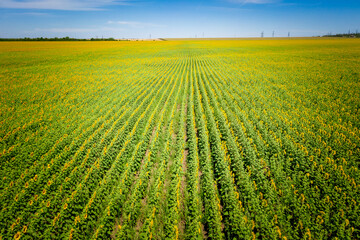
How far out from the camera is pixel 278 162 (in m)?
7.04

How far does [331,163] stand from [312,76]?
2113 cm

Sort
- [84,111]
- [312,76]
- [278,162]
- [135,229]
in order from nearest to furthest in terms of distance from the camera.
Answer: [135,229] < [278,162] < [84,111] < [312,76]

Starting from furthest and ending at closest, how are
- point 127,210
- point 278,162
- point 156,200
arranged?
point 278,162
point 156,200
point 127,210

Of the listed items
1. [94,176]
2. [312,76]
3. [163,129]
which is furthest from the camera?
[312,76]

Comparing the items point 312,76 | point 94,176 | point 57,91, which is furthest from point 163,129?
point 312,76

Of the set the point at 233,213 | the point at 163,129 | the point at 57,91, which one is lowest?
the point at 233,213

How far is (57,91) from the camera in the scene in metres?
17.7

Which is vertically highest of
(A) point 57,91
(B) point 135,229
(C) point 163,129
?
(A) point 57,91

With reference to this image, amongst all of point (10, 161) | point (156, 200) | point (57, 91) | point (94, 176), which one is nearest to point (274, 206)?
point (156, 200)

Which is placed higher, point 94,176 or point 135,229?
point 94,176

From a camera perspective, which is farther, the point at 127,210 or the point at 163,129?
the point at 163,129

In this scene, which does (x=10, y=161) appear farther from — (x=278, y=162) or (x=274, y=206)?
(x=278, y=162)

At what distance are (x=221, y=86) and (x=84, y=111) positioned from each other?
1320cm

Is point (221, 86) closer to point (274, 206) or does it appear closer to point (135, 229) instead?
point (274, 206)
